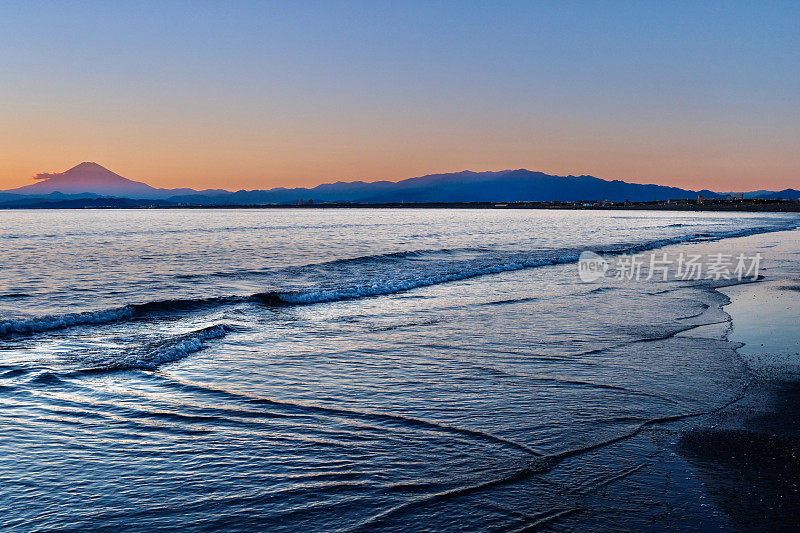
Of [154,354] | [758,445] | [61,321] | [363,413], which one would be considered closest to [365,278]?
[61,321]

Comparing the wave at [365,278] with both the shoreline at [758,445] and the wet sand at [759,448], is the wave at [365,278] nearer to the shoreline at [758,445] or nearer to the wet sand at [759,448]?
the shoreline at [758,445]

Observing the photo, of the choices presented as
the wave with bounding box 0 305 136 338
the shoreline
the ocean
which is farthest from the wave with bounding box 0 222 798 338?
the shoreline

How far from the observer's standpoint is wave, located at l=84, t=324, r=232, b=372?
9734 mm

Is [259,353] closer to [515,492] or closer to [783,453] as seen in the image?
[515,492]

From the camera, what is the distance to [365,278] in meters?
23.9

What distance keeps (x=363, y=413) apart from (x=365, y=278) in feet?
55.3

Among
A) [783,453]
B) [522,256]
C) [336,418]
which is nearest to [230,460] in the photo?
[336,418]

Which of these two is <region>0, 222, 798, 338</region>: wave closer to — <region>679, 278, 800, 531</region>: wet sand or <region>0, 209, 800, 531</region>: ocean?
<region>0, 209, 800, 531</region>: ocean

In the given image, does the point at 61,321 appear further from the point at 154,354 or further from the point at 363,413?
the point at 363,413

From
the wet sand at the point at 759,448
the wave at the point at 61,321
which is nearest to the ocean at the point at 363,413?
the wave at the point at 61,321

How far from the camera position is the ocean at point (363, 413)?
475 cm

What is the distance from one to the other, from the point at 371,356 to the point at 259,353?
215 centimetres

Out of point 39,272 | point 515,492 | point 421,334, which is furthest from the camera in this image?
point 39,272

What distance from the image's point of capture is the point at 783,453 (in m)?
5.76
